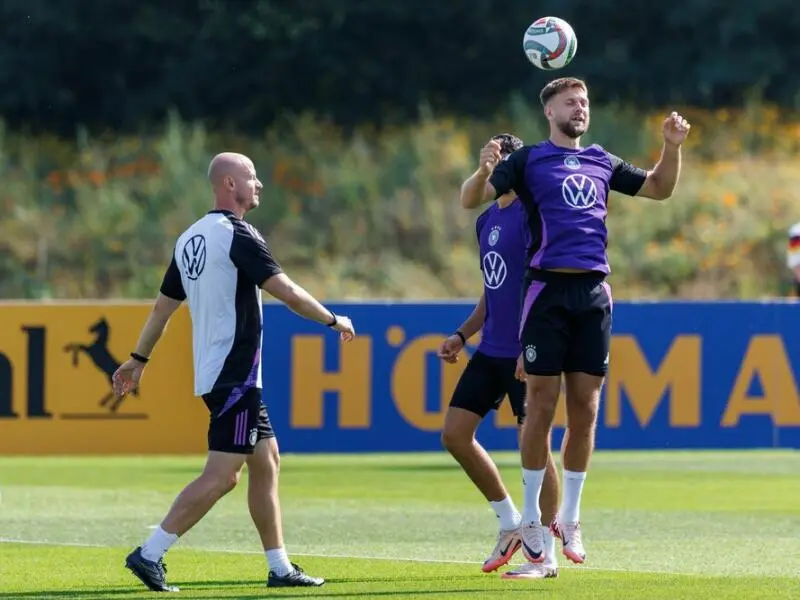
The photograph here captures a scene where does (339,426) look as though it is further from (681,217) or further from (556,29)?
(681,217)

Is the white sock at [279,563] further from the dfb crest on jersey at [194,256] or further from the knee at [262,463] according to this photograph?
the dfb crest on jersey at [194,256]

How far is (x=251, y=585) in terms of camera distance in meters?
9.09

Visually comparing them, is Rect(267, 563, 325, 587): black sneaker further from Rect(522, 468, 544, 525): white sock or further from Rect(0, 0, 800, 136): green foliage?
Rect(0, 0, 800, 136): green foliage

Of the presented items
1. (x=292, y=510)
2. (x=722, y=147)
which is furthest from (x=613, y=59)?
(x=292, y=510)

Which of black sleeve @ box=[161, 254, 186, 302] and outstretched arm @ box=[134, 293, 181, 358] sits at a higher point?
black sleeve @ box=[161, 254, 186, 302]

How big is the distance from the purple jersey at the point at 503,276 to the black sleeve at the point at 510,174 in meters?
0.57

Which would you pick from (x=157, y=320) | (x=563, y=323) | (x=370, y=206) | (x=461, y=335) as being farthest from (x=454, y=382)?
(x=370, y=206)

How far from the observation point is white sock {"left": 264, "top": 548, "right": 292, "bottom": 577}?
8.97 metres

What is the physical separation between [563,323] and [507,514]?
119 cm

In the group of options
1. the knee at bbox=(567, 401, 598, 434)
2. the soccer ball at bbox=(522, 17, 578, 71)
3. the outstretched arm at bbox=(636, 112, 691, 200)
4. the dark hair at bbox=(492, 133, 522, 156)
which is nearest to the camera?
the knee at bbox=(567, 401, 598, 434)

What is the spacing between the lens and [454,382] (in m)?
18.1

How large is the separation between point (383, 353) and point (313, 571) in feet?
28.0

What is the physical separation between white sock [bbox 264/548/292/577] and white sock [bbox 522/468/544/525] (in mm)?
1121

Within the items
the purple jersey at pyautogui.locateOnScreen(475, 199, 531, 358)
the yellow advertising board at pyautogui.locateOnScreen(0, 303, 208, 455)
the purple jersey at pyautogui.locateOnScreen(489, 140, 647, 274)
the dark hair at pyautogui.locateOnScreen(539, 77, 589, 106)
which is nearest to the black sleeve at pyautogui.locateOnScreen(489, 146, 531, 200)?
the purple jersey at pyautogui.locateOnScreen(489, 140, 647, 274)
